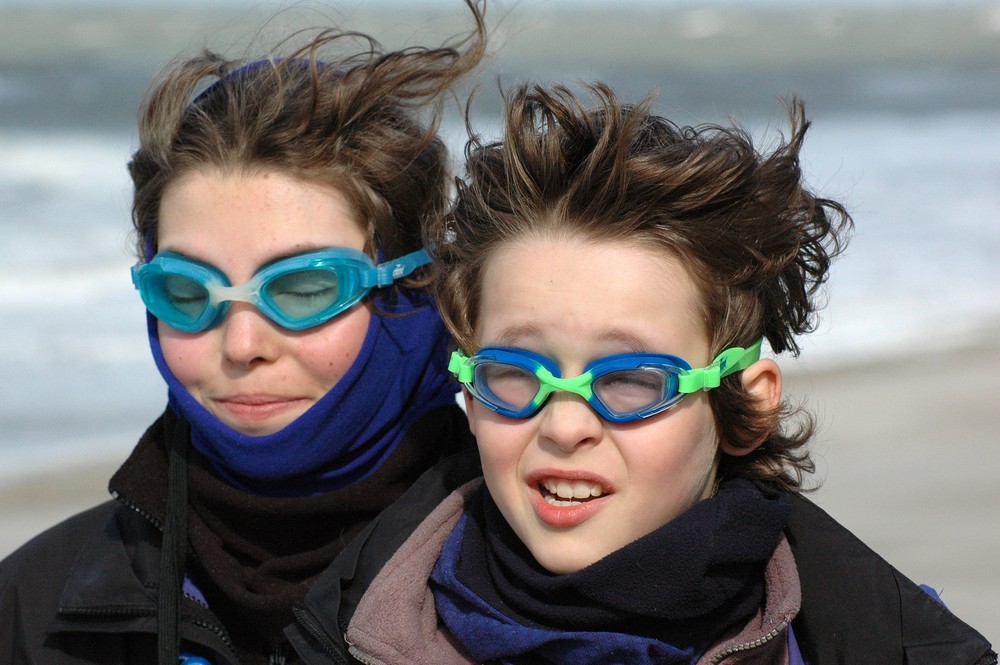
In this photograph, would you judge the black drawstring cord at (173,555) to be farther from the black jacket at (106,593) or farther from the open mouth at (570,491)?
the open mouth at (570,491)

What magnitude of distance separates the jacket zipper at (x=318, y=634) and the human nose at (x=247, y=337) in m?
0.66

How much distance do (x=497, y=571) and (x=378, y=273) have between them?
941 millimetres

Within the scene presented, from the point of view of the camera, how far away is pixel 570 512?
2.66 meters

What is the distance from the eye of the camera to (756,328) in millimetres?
2828

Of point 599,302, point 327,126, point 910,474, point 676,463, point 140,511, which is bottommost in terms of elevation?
point 910,474

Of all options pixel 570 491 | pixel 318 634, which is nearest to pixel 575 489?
pixel 570 491

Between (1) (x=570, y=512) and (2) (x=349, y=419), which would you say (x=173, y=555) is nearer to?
(2) (x=349, y=419)

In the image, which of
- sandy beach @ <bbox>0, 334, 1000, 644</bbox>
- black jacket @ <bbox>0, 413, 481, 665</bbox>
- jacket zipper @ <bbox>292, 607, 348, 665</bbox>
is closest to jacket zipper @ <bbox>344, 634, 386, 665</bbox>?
jacket zipper @ <bbox>292, 607, 348, 665</bbox>

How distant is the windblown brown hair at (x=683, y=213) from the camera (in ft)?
9.00

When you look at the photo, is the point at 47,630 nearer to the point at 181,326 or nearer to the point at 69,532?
the point at 69,532

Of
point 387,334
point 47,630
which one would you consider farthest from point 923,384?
point 47,630

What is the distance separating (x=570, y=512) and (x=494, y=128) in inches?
59.5

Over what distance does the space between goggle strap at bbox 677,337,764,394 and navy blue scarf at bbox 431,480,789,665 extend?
0.24 m

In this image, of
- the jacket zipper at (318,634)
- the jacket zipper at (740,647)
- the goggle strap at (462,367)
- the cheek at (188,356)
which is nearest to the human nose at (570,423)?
the goggle strap at (462,367)
